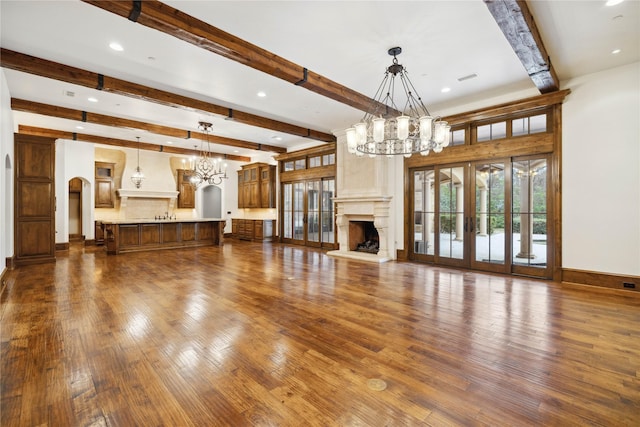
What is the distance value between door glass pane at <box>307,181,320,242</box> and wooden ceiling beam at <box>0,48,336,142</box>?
3.01 m

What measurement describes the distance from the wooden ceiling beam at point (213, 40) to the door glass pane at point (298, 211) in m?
5.61

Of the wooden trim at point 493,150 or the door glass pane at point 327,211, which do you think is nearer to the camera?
the wooden trim at point 493,150

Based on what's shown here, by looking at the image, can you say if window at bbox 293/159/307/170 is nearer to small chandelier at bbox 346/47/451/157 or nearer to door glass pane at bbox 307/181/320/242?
door glass pane at bbox 307/181/320/242

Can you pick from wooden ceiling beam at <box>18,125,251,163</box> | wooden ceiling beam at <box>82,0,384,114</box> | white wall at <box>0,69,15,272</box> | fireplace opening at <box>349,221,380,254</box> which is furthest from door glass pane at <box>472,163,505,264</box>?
wooden ceiling beam at <box>18,125,251,163</box>

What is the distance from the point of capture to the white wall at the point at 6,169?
4688mm

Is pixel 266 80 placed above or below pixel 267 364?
above

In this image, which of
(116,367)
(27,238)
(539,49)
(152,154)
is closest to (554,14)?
(539,49)

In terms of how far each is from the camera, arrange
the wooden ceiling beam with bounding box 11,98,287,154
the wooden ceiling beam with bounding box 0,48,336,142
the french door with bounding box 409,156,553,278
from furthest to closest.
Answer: the wooden ceiling beam with bounding box 11,98,287,154
the french door with bounding box 409,156,553,278
the wooden ceiling beam with bounding box 0,48,336,142

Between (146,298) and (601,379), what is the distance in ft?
15.8

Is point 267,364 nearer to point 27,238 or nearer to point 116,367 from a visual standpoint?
point 116,367

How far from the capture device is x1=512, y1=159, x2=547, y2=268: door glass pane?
535cm

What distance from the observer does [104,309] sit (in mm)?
3633

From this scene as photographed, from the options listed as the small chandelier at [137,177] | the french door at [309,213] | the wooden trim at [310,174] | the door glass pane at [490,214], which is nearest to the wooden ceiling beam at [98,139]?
the small chandelier at [137,177]

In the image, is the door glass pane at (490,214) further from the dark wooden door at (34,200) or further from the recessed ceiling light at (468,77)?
the dark wooden door at (34,200)
